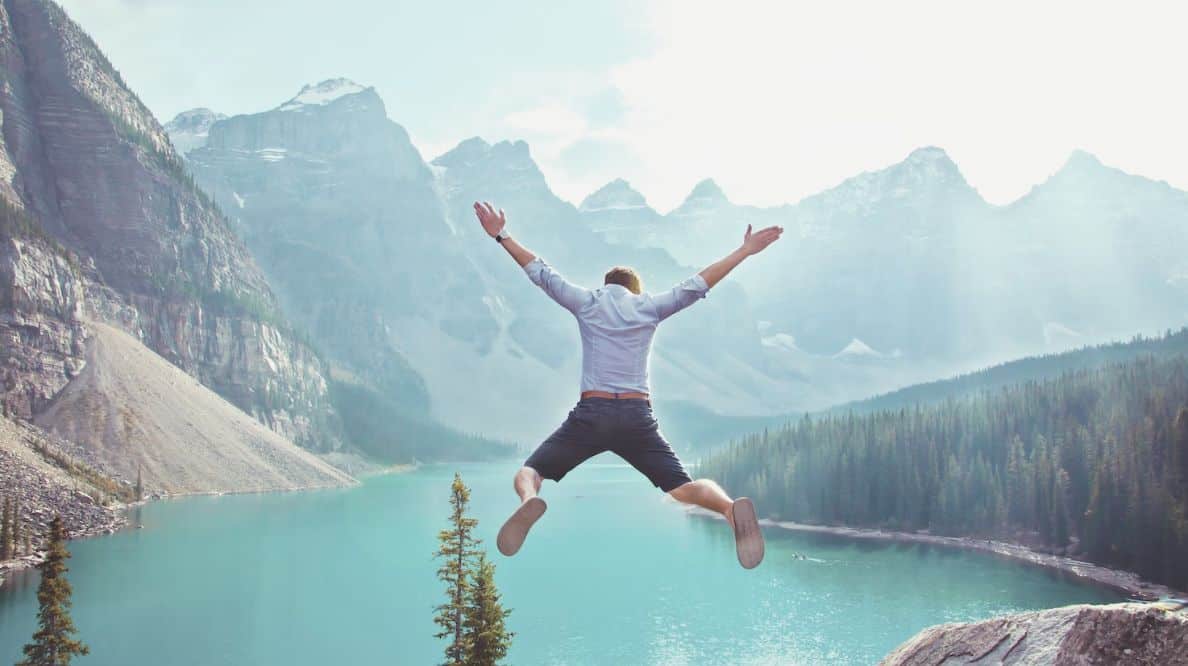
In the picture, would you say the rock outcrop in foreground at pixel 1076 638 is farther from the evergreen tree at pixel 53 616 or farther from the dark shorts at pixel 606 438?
the evergreen tree at pixel 53 616

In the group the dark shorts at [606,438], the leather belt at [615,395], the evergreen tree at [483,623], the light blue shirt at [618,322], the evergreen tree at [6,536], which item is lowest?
the evergreen tree at [483,623]

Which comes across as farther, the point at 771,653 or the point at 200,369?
the point at 200,369

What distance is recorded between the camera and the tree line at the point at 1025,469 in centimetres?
7319

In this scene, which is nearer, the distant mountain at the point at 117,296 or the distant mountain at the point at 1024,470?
the distant mountain at the point at 1024,470

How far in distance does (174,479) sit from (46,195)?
68716 millimetres

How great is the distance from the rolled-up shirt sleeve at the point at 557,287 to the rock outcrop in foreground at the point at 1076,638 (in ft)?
10.9

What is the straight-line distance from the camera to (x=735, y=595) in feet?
218

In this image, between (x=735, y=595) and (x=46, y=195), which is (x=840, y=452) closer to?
(x=735, y=595)

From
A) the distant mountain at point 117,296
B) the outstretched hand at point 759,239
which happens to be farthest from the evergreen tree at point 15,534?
the outstretched hand at point 759,239

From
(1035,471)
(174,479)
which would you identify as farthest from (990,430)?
(174,479)

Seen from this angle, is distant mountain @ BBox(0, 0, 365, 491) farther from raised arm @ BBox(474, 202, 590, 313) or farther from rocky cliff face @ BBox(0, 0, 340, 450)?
raised arm @ BBox(474, 202, 590, 313)

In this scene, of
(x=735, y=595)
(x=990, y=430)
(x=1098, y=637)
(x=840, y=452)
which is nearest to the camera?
(x=1098, y=637)

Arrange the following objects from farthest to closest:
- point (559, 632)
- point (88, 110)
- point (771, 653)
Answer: point (88, 110) < point (559, 632) < point (771, 653)

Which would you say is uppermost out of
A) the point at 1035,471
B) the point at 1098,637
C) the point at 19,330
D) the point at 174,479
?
the point at 19,330
